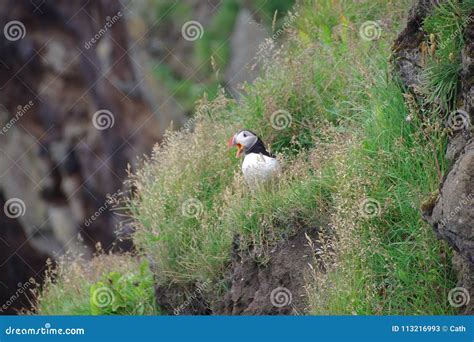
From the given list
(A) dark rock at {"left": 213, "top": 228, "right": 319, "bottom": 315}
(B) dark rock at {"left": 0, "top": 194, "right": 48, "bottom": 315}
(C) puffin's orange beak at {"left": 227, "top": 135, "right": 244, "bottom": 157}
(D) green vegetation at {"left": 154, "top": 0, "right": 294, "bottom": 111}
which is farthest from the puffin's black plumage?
(B) dark rock at {"left": 0, "top": 194, "right": 48, "bottom": 315}

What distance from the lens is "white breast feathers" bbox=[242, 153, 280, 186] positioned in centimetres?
851

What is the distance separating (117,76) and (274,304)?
816 centimetres

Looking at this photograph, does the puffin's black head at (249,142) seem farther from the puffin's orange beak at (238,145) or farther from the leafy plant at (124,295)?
the leafy plant at (124,295)

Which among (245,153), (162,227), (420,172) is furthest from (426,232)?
Answer: (162,227)

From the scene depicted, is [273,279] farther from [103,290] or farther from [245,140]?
[103,290]

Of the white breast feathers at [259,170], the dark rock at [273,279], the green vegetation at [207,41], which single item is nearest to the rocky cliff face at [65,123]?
the green vegetation at [207,41]

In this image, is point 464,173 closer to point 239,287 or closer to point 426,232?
point 426,232

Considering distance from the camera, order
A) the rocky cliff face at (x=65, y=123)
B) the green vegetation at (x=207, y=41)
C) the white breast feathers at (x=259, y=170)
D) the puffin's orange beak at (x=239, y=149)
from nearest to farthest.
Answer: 1. the white breast feathers at (x=259, y=170)
2. the puffin's orange beak at (x=239, y=149)
3. the green vegetation at (x=207, y=41)
4. the rocky cliff face at (x=65, y=123)

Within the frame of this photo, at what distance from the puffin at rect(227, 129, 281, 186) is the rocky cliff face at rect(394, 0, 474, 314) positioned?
1392 mm

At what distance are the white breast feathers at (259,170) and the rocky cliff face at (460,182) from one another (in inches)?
54.4

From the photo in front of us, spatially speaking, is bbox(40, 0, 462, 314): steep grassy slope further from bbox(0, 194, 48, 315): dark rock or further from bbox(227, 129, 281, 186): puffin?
bbox(0, 194, 48, 315): dark rock

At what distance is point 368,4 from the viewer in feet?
36.6

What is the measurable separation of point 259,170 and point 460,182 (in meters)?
2.34

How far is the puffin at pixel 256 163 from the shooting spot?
852cm
